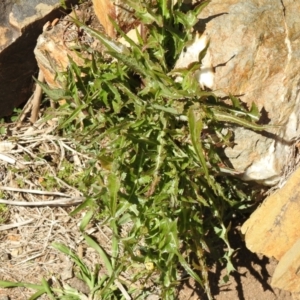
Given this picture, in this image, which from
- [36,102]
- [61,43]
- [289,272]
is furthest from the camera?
[36,102]


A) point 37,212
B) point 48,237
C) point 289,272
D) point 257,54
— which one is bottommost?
point 289,272

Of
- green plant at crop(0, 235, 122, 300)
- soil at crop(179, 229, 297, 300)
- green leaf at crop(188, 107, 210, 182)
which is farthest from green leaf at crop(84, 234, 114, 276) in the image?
green leaf at crop(188, 107, 210, 182)

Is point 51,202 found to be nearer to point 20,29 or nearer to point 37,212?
point 37,212

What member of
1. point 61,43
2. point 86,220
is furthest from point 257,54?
point 86,220

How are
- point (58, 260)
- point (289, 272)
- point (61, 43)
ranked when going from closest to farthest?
point (289, 272), point (61, 43), point (58, 260)

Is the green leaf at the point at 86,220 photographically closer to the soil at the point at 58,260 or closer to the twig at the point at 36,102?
the soil at the point at 58,260

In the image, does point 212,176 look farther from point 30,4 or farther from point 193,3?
point 30,4
